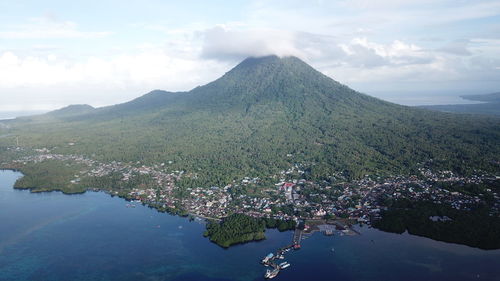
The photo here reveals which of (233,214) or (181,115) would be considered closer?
(233,214)

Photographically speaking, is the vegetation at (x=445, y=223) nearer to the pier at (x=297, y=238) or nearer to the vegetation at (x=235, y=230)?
the pier at (x=297, y=238)

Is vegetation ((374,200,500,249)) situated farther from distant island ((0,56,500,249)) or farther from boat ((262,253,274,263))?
boat ((262,253,274,263))

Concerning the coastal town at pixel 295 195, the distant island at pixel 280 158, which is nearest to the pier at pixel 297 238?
the distant island at pixel 280 158

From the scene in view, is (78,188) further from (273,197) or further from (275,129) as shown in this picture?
(275,129)

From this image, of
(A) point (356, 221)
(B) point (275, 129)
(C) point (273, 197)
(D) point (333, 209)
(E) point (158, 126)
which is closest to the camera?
(A) point (356, 221)

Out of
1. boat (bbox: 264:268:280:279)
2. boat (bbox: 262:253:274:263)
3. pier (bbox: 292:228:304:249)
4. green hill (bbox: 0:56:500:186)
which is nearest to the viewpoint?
boat (bbox: 264:268:280:279)

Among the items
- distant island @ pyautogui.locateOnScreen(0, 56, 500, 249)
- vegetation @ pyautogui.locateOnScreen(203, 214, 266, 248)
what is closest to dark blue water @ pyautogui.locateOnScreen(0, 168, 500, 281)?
vegetation @ pyautogui.locateOnScreen(203, 214, 266, 248)

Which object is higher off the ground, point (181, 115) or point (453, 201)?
point (181, 115)

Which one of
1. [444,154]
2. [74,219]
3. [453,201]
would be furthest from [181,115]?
[453,201]
